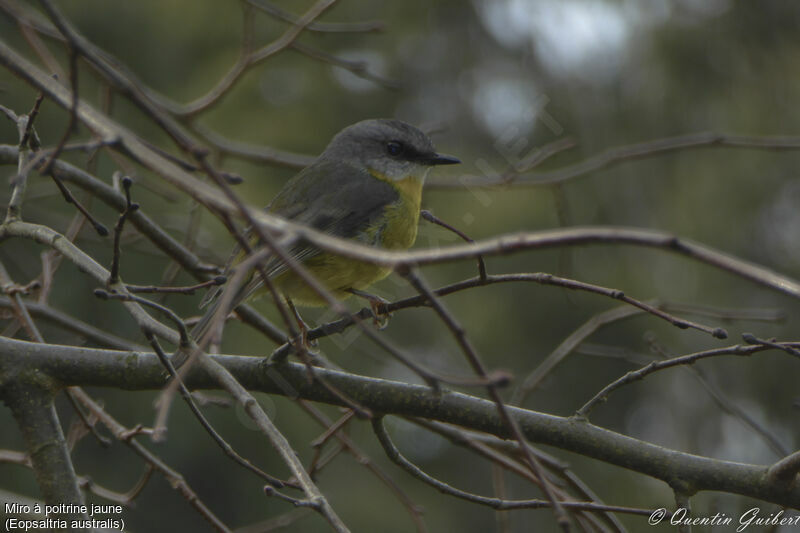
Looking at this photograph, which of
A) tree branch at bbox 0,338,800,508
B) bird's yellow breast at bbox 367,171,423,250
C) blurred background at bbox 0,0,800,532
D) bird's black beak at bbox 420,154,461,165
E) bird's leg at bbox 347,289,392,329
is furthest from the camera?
blurred background at bbox 0,0,800,532

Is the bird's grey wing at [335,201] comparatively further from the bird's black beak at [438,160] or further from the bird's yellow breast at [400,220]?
the bird's black beak at [438,160]

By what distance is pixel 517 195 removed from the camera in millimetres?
10984

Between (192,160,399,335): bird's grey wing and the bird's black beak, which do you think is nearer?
(192,160,399,335): bird's grey wing

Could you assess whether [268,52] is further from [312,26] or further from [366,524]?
[366,524]

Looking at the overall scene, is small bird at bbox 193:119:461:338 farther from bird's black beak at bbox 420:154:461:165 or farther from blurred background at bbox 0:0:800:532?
blurred background at bbox 0:0:800:532

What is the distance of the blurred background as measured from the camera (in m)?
8.76

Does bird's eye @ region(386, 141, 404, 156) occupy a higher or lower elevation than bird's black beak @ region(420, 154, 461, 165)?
higher

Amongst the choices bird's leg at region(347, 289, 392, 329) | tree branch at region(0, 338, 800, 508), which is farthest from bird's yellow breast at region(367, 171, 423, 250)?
tree branch at region(0, 338, 800, 508)

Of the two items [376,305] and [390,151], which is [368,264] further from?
[390,151]

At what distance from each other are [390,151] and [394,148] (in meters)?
0.03

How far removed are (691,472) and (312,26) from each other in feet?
8.41

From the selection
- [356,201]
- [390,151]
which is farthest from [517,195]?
[356,201]

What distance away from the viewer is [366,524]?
1026 centimetres

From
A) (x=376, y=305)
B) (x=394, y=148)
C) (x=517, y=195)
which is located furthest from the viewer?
(x=517, y=195)
